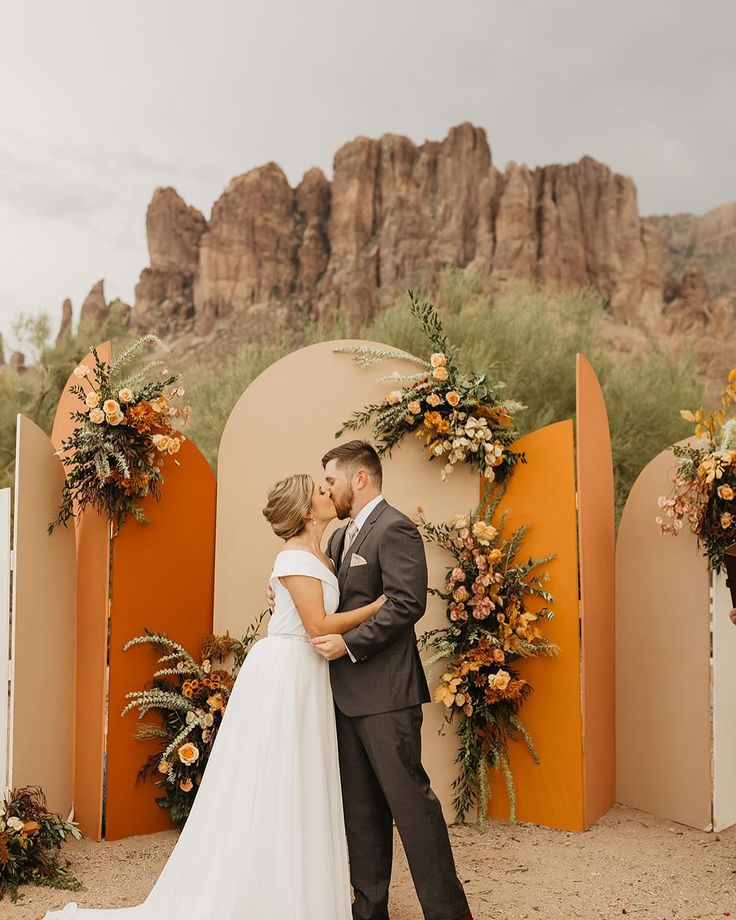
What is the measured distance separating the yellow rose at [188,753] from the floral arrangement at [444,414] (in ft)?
6.09

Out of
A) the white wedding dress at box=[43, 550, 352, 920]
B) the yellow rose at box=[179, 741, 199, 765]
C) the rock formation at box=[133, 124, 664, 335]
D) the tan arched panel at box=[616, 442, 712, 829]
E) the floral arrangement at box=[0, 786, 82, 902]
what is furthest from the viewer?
the rock formation at box=[133, 124, 664, 335]

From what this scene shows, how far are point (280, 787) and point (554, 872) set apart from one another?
1735 millimetres

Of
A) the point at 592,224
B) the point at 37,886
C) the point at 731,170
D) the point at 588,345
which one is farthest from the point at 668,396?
the point at 731,170

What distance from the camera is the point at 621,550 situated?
5324 mm

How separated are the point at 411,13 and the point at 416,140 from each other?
17.7ft

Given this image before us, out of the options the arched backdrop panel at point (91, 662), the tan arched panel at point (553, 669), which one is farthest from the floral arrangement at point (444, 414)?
the arched backdrop panel at point (91, 662)

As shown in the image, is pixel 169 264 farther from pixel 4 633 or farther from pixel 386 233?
pixel 4 633

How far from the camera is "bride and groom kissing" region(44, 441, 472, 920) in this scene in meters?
3.29

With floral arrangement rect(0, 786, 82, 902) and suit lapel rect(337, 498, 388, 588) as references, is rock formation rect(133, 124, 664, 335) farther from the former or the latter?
suit lapel rect(337, 498, 388, 588)

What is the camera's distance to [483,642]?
4.75 meters

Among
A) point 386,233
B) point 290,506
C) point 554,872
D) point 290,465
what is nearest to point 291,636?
point 290,506

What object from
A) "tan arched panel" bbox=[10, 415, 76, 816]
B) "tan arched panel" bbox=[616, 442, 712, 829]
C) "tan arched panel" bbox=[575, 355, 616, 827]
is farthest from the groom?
"tan arched panel" bbox=[616, 442, 712, 829]

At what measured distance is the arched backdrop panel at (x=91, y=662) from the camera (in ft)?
15.3

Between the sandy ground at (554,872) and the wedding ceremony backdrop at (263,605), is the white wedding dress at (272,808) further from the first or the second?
the wedding ceremony backdrop at (263,605)
